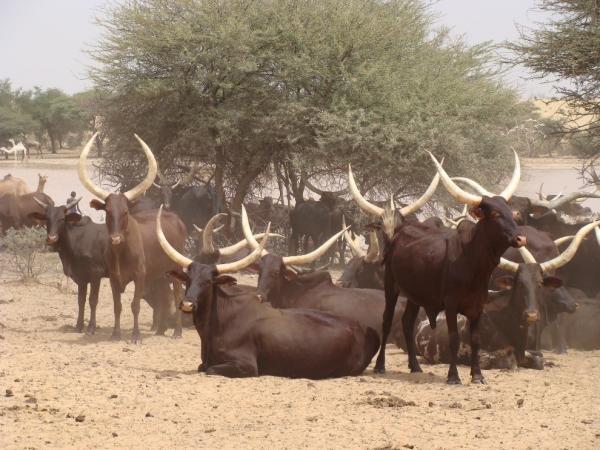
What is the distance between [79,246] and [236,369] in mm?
4188

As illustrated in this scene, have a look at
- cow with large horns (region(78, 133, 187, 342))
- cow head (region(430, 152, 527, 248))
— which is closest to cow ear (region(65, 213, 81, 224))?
cow with large horns (region(78, 133, 187, 342))

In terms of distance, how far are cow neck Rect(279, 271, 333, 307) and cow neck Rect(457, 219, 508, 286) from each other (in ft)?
7.63

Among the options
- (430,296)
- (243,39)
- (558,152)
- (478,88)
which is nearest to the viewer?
(430,296)

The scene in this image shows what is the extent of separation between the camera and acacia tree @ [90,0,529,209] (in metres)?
18.3

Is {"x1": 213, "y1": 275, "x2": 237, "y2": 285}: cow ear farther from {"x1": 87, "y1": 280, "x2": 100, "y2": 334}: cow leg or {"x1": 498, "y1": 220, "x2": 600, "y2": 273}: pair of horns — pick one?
{"x1": 87, "y1": 280, "x2": 100, "y2": 334}: cow leg

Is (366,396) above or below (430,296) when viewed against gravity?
below

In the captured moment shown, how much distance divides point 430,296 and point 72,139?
55314 mm

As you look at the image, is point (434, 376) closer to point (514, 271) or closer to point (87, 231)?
point (514, 271)

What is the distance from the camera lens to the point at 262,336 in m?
8.92

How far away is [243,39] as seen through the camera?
60.1ft

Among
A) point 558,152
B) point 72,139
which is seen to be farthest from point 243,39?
point 72,139

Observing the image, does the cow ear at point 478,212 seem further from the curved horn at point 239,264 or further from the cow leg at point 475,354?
the curved horn at point 239,264

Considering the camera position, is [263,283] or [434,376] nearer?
[434,376]

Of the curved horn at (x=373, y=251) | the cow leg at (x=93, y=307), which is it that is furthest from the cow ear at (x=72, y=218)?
the curved horn at (x=373, y=251)
